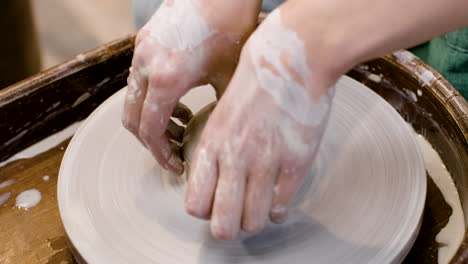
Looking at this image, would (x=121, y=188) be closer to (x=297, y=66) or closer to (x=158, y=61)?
(x=158, y=61)

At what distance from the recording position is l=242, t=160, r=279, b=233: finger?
74cm

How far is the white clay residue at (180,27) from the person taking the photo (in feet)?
2.86

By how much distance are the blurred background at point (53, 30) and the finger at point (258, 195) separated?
1.54 m

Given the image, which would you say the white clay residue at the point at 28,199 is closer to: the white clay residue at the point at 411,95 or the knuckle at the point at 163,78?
the knuckle at the point at 163,78

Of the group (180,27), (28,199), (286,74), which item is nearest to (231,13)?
(180,27)

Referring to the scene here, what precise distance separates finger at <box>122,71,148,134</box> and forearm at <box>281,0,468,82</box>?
11.3 inches

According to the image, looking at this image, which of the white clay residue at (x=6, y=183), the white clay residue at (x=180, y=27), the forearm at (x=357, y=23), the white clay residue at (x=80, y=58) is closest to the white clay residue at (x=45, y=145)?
the white clay residue at (x=6, y=183)

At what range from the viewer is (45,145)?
1.24 meters

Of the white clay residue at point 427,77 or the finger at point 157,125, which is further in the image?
Answer: the white clay residue at point 427,77

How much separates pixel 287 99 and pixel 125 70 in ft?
2.26

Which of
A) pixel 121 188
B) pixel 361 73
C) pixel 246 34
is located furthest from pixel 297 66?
pixel 361 73

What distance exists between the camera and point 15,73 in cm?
206

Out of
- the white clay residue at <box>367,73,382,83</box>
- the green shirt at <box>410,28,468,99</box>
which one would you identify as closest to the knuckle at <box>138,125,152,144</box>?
the white clay residue at <box>367,73,382,83</box>

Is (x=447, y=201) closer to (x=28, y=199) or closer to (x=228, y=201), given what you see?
(x=228, y=201)
